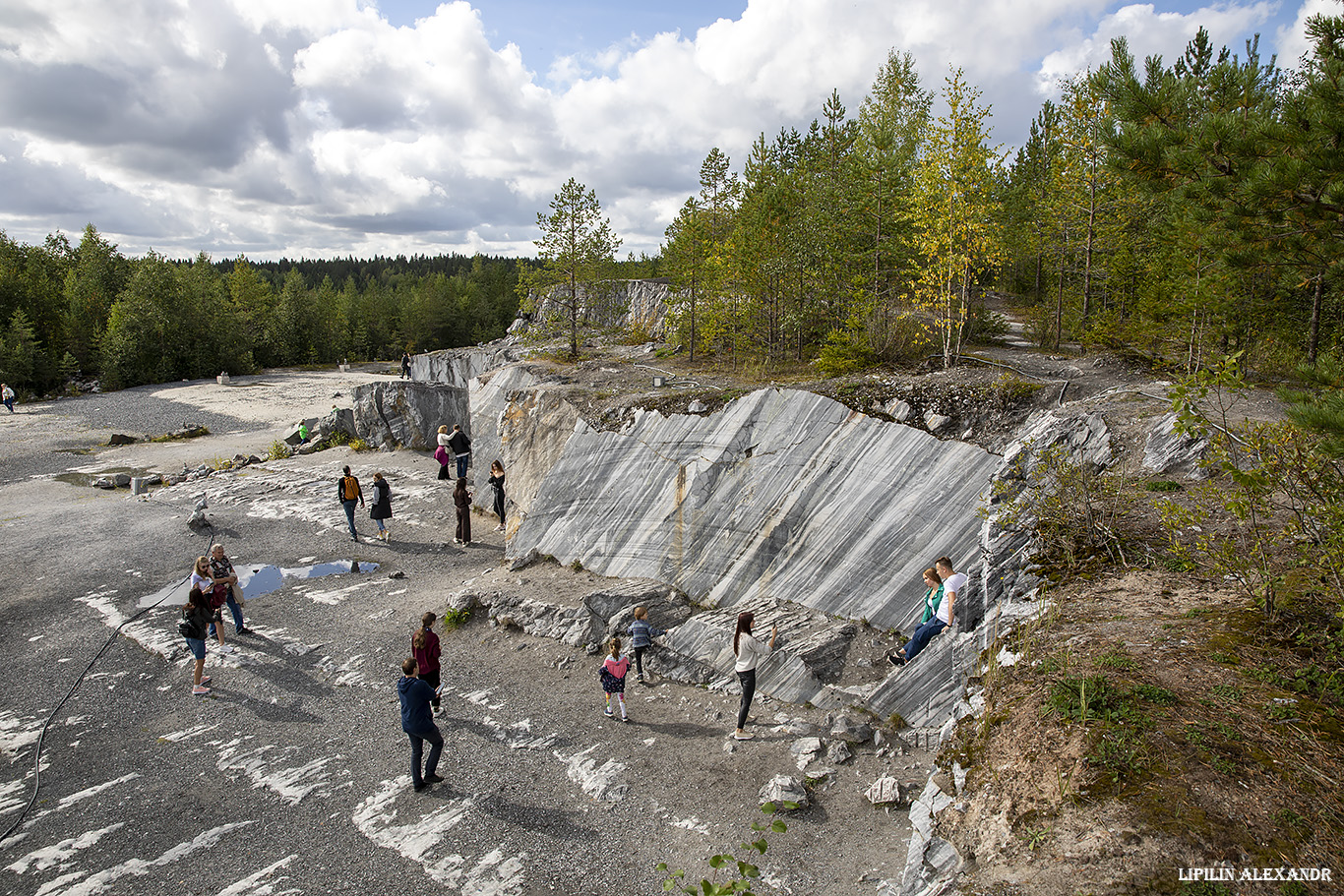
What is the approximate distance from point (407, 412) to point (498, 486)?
12.4m

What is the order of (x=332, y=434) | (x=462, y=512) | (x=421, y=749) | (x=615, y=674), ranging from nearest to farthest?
(x=421, y=749) < (x=615, y=674) < (x=462, y=512) < (x=332, y=434)

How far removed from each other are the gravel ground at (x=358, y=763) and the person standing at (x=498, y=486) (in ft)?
8.13

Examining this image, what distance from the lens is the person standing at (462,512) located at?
17906 mm

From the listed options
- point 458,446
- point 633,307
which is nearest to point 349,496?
point 458,446

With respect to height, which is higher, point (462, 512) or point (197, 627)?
point (462, 512)

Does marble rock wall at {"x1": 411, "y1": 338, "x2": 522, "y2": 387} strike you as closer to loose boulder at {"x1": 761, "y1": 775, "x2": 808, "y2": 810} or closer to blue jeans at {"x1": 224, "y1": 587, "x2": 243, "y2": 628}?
blue jeans at {"x1": 224, "y1": 587, "x2": 243, "y2": 628}

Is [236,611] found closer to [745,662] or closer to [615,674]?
[615,674]

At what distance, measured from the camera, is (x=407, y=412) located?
28984mm

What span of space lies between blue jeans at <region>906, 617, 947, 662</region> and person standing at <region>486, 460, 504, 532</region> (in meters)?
13.0

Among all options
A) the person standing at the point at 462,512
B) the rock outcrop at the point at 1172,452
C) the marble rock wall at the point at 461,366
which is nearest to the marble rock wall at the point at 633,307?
the marble rock wall at the point at 461,366

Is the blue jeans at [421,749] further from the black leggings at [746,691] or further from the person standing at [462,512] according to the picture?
the person standing at [462,512]

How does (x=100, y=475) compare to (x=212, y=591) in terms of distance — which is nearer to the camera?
(x=212, y=591)

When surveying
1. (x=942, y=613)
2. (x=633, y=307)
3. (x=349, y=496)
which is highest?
(x=633, y=307)

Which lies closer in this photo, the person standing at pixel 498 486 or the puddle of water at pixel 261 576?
the puddle of water at pixel 261 576
